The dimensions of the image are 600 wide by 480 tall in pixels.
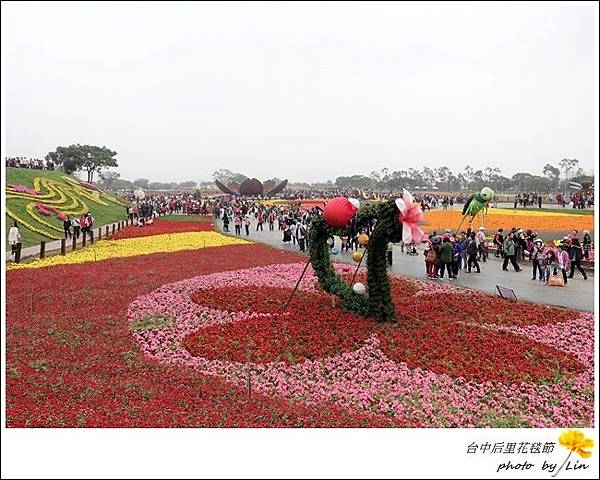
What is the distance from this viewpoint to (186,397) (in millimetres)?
6371

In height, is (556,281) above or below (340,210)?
below

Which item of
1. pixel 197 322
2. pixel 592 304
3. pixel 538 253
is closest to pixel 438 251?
pixel 538 253

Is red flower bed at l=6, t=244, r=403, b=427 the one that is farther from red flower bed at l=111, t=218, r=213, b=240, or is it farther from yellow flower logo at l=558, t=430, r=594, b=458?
red flower bed at l=111, t=218, r=213, b=240

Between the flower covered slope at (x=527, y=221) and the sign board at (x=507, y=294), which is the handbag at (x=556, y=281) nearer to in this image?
the sign board at (x=507, y=294)

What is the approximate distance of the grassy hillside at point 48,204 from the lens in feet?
74.8

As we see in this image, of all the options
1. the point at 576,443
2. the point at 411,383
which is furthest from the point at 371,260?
the point at 576,443

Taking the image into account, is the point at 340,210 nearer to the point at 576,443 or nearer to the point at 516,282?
the point at 576,443

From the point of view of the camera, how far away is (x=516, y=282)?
13.9 m

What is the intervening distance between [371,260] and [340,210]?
107 centimetres

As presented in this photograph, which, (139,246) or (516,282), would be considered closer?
(516,282)

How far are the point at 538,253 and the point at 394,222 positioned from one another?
7.68 metres

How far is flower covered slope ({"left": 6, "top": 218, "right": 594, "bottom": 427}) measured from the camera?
6078 millimetres

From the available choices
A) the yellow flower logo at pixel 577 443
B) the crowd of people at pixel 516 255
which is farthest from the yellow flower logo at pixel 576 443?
the crowd of people at pixel 516 255

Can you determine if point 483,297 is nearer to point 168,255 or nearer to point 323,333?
point 323,333
